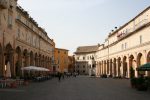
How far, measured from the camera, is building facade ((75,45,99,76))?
123431mm

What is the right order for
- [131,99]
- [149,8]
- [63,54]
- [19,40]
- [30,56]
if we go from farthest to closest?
1. [63,54]
2. [30,56]
3. [149,8]
4. [19,40]
5. [131,99]

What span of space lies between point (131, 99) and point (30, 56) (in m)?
34.8

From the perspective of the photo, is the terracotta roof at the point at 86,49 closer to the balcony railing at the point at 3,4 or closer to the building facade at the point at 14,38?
the building facade at the point at 14,38

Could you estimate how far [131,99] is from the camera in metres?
18.1

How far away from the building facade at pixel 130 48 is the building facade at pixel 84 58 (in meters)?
42.0

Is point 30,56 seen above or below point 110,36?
below

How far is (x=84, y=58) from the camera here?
130625 millimetres

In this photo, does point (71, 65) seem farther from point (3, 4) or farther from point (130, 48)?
point (3, 4)

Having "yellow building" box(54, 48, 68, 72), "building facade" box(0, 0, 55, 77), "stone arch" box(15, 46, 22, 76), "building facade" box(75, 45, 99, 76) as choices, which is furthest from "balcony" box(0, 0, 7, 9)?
"building facade" box(75, 45, 99, 76)

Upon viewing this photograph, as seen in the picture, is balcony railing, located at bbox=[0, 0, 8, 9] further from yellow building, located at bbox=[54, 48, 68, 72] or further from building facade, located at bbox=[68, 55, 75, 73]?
building facade, located at bbox=[68, 55, 75, 73]

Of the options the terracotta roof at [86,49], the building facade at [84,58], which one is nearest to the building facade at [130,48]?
the building facade at [84,58]

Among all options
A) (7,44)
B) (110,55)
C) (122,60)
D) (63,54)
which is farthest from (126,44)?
(63,54)

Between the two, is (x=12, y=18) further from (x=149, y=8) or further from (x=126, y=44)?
(x=126, y=44)

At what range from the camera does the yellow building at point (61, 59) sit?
113731mm
